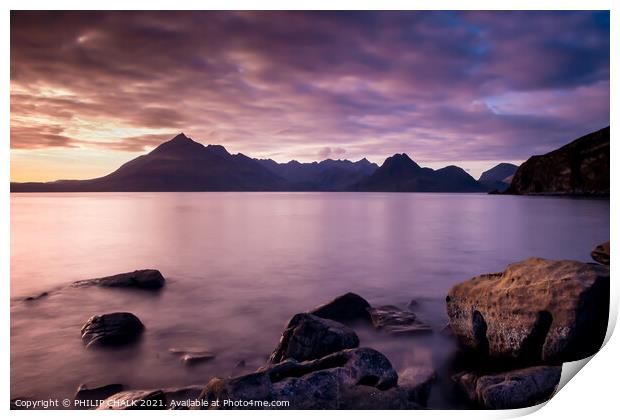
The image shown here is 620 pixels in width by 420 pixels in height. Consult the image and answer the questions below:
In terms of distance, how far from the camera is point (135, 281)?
8.91 metres

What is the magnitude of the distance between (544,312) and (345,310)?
131 inches

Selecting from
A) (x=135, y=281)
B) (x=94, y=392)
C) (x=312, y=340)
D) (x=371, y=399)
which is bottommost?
(x=94, y=392)

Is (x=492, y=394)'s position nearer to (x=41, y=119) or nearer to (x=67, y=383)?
(x=67, y=383)

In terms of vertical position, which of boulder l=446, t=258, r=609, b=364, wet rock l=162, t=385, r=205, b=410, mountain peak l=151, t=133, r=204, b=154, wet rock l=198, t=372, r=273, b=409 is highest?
mountain peak l=151, t=133, r=204, b=154

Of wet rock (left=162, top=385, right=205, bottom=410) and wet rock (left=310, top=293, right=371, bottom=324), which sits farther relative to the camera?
wet rock (left=310, top=293, right=371, bottom=324)

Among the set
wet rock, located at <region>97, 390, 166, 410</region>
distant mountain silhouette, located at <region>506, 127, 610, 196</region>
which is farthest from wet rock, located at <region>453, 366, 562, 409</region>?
distant mountain silhouette, located at <region>506, 127, 610, 196</region>

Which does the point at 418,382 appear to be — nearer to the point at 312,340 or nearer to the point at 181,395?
the point at 312,340

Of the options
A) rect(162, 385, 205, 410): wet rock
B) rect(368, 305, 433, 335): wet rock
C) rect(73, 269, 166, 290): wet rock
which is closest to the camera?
rect(162, 385, 205, 410): wet rock

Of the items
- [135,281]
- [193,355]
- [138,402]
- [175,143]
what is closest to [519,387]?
[138,402]

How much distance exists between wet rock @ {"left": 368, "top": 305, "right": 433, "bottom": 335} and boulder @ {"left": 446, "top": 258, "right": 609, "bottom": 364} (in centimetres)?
131

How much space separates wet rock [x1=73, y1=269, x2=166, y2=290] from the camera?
888 centimetres

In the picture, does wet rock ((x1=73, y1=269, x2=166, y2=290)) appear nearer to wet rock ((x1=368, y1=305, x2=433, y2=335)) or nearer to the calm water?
the calm water

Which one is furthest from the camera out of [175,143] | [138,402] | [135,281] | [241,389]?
[175,143]

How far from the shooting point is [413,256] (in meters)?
14.4
